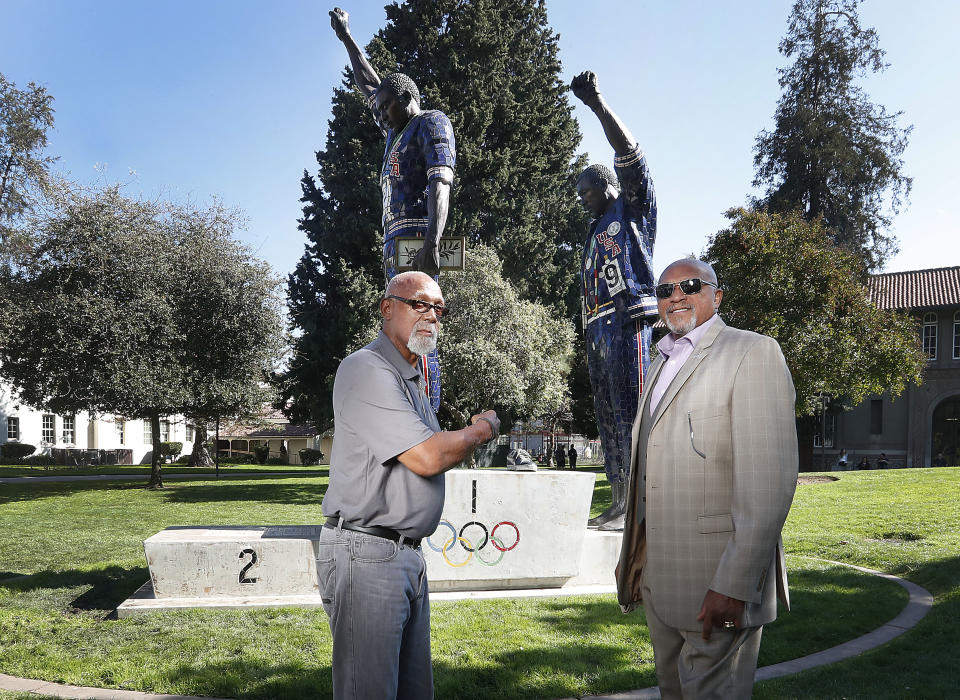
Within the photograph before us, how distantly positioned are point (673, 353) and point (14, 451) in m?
40.3

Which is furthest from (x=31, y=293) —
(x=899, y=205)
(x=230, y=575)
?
(x=899, y=205)

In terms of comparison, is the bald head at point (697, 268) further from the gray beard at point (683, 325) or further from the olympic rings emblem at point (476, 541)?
the olympic rings emblem at point (476, 541)

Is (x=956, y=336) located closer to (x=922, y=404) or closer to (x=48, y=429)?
(x=922, y=404)

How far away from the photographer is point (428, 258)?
19.4 ft

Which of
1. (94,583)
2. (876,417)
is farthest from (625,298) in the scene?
(876,417)

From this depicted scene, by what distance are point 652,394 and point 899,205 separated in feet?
115

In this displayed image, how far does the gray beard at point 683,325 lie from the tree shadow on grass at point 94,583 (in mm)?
5491

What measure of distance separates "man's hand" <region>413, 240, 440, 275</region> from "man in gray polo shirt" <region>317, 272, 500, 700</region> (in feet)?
10.7

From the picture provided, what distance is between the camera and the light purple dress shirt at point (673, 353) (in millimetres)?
2775

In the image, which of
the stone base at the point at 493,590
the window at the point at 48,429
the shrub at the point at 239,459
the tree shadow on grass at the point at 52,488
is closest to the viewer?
the stone base at the point at 493,590

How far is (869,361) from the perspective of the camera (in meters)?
19.9

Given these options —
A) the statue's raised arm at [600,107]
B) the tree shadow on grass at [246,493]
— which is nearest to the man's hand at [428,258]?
the statue's raised arm at [600,107]

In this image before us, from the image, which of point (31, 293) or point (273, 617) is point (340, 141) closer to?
point (31, 293)

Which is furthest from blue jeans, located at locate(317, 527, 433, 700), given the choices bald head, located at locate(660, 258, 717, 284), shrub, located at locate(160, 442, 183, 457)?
shrub, located at locate(160, 442, 183, 457)
